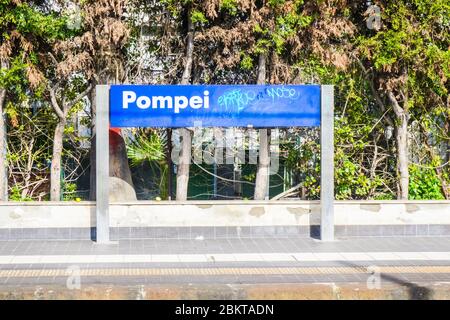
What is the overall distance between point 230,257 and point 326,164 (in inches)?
112

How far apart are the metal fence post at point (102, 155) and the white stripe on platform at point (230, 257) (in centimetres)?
131

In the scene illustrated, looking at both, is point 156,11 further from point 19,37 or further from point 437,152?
point 437,152

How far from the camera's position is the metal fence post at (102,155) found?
14211 millimetres

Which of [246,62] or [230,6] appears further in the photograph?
[246,62]

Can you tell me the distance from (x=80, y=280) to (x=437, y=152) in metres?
8.92

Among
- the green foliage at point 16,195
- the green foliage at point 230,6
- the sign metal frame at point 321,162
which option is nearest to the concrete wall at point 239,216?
the sign metal frame at point 321,162

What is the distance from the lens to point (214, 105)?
14586 millimetres

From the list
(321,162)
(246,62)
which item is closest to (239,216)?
(321,162)

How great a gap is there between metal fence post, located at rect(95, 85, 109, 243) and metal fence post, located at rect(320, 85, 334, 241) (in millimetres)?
3789

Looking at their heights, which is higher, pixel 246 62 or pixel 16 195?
pixel 246 62

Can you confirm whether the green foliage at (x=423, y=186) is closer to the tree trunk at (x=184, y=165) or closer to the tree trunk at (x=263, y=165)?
the tree trunk at (x=263, y=165)

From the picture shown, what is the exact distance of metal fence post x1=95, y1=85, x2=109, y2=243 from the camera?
14.2 meters

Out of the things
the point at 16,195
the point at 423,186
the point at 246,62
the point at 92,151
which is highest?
the point at 246,62

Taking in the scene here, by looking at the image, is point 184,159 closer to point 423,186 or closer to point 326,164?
point 326,164
